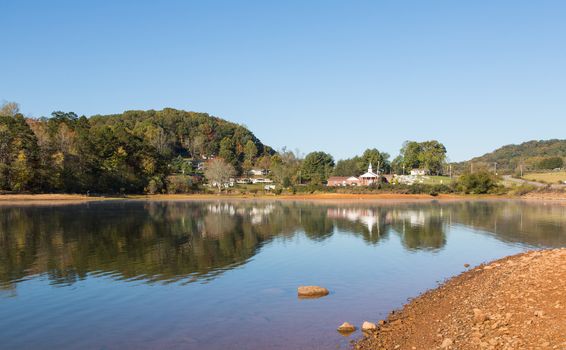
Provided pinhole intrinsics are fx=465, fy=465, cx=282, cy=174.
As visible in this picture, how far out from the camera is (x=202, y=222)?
56.7 metres

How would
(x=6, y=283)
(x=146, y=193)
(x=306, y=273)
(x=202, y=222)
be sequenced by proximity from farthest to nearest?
(x=146, y=193), (x=202, y=222), (x=306, y=273), (x=6, y=283)

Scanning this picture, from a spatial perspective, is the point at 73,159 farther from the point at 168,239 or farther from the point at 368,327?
the point at 368,327

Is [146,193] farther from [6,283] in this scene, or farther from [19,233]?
[6,283]

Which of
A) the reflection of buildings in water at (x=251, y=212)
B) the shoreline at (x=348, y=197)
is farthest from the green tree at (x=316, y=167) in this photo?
the reflection of buildings in water at (x=251, y=212)

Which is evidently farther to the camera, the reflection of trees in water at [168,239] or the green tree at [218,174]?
the green tree at [218,174]

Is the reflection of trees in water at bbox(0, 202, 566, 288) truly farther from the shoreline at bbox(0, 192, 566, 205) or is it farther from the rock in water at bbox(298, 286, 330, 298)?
the shoreline at bbox(0, 192, 566, 205)

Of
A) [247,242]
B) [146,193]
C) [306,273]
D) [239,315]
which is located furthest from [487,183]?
[239,315]

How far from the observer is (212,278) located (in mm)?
24781

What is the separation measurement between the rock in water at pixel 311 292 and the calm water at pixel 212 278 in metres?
0.54

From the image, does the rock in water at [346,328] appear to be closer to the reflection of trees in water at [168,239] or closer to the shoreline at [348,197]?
the reflection of trees in water at [168,239]

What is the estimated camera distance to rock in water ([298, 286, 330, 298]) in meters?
21.0

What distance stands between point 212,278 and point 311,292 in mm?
6233

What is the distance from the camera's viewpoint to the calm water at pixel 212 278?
15.8 m

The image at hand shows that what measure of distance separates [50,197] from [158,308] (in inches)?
3784
